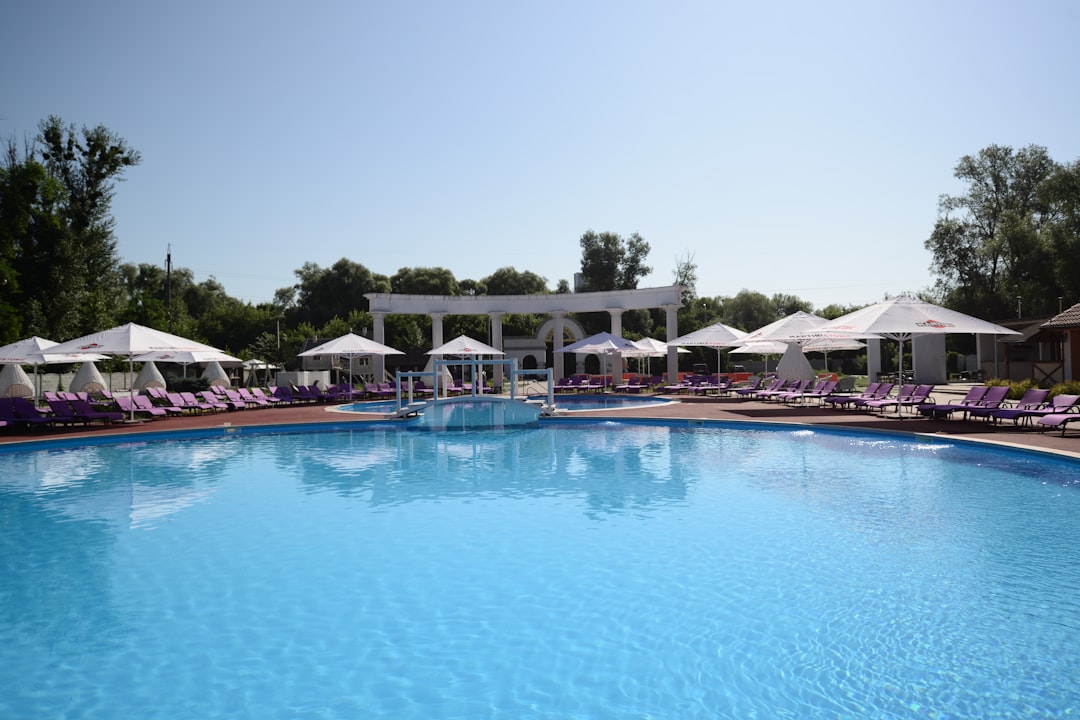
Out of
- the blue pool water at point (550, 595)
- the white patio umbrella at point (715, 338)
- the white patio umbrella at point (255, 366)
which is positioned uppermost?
the white patio umbrella at point (715, 338)

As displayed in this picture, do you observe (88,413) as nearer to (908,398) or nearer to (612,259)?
(908,398)

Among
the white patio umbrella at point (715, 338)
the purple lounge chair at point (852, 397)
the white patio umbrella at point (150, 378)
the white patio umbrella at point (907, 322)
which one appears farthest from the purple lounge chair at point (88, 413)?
the purple lounge chair at point (852, 397)

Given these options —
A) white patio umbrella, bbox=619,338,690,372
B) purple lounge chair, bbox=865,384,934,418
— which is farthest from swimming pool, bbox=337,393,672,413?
purple lounge chair, bbox=865,384,934,418

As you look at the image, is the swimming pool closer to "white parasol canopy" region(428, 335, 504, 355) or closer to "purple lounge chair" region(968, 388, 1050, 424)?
"white parasol canopy" region(428, 335, 504, 355)

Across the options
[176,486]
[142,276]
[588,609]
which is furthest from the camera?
[142,276]

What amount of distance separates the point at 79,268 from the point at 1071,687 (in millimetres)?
33516

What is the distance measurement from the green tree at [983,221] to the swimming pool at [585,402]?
25.6 metres

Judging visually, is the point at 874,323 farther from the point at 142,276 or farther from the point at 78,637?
the point at 142,276

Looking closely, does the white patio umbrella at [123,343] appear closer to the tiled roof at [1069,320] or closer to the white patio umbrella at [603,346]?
the white patio umbrella at [603,346]

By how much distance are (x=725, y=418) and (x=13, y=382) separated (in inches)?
908

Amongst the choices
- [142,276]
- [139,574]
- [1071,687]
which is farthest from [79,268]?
[142,276]

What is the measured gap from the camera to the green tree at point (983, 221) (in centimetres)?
3884

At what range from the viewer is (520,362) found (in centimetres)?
4522

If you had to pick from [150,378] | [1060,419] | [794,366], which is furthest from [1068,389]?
[150,378]
